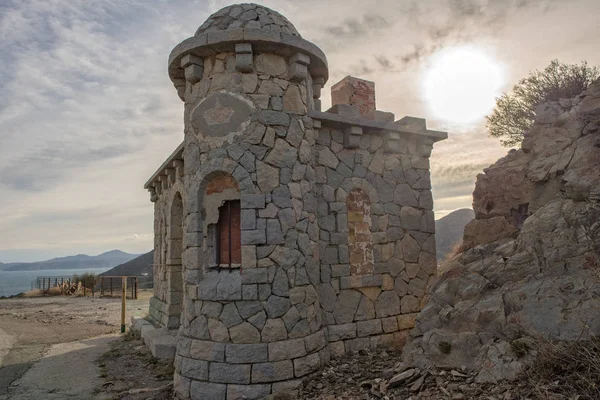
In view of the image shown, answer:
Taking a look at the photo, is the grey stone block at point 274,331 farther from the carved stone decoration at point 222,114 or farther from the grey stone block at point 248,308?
the carved stone decoration at point 222,114

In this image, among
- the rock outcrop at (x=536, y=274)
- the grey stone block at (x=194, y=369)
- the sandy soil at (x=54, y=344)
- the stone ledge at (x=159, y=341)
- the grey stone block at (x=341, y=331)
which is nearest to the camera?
the rock outcrop at (x=536, y=274)

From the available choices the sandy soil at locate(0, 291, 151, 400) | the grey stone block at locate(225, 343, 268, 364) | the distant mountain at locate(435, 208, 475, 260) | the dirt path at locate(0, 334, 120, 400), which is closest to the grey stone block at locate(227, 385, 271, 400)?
the grey stone block at locate(225, 343, 268, 364)

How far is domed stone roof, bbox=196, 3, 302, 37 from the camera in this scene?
21.0 ft

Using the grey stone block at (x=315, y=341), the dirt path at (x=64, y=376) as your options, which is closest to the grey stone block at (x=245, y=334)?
the grey stone block at (x=315, y=341)

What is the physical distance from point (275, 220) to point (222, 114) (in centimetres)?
183

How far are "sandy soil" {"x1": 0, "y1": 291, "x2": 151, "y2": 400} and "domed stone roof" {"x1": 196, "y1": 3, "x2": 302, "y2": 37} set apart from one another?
630 cm

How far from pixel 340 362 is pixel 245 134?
386cm

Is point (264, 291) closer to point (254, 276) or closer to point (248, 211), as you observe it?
point (254, 276)

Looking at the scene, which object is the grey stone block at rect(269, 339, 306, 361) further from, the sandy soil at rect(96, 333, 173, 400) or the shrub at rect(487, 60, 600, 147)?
the shrub at rect(487, 60, 600, 147)

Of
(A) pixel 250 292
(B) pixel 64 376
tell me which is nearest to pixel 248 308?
(A) pixel 250 292

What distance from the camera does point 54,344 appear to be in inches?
405

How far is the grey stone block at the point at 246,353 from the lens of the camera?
5.61 m

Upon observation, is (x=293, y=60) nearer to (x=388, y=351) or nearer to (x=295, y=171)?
(x=295, y=171)

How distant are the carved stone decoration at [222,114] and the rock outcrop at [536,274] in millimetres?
3920
